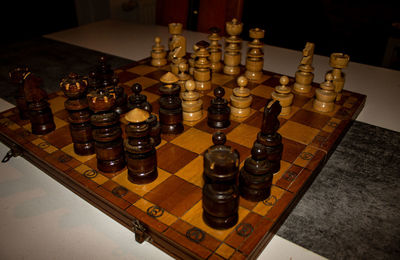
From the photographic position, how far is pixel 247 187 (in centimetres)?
112

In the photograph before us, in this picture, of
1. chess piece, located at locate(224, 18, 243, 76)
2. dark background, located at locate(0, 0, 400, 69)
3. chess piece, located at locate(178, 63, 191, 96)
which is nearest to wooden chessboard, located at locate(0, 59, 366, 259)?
chess piece, located at locate(178, 63, 191, 96)

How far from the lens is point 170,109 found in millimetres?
1517

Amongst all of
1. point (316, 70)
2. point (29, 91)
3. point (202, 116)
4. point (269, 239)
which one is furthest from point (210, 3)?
point (269, 239)

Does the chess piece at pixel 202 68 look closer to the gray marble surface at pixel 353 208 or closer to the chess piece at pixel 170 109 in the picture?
the chess piece at pixel 170 109

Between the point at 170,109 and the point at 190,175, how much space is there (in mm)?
369

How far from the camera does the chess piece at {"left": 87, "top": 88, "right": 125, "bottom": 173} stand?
3.85 feet

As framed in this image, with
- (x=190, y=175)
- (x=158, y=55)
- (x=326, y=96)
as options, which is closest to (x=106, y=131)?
(x=190, y=175)

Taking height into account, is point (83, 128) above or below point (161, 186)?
above

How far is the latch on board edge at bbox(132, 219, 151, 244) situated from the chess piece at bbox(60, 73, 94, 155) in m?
0.46

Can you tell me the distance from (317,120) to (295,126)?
13cm

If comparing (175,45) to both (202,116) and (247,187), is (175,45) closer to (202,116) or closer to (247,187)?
(202,116)

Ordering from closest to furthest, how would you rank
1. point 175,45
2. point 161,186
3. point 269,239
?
point 269,239 → point 161,186 → point 175,45

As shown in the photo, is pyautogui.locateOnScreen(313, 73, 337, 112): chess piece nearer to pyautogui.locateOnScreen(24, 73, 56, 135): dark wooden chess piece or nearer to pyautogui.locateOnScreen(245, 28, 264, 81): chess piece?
pyautogui.locateOnScreen(245, 28, 264, 81): chess piece

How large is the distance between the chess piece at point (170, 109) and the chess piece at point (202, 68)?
0.38 metres
